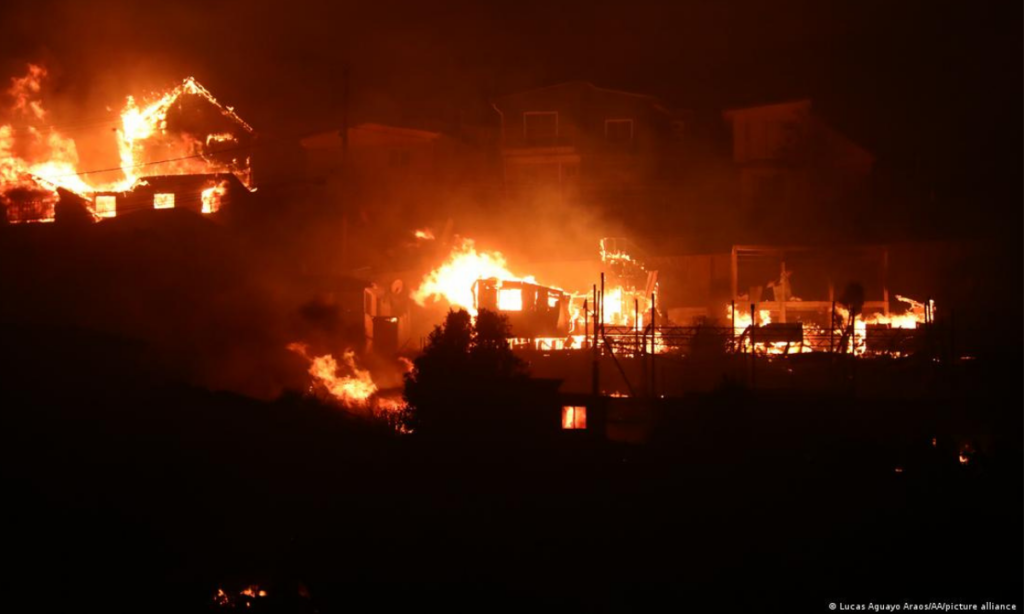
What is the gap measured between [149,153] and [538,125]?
17292 millimetres

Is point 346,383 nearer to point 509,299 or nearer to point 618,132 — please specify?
point 509,299

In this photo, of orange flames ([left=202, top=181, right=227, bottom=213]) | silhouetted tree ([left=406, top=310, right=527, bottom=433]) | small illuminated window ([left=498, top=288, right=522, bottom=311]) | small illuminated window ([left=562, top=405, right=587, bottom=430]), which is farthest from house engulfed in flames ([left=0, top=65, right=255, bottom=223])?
small illuminated window ([left=562, top=405, right=587, bottom=430])

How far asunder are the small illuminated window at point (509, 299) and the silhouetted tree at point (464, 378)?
9.33 meters

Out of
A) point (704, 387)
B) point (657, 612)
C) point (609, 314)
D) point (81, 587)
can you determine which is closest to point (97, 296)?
point (81, 587)

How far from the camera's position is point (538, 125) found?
37.7 m

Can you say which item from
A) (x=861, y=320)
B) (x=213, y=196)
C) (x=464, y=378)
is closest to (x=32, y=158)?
(x=213, y=196)

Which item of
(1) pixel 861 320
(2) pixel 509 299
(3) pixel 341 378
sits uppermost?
(2) pixel 509 299

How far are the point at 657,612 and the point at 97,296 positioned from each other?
800 inches

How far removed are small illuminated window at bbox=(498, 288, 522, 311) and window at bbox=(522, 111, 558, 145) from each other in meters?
11.6

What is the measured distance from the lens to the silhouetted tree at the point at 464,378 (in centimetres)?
1688

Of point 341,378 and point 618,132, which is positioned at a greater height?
point 618,132

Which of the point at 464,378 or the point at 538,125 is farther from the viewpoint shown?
the point at 538,125

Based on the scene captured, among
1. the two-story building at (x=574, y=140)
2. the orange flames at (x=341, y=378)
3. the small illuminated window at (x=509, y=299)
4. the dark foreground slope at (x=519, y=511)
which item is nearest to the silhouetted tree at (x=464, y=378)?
the dark foreground slope at (x=519, y=511)

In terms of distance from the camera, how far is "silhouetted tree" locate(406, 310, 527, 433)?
664 inches
